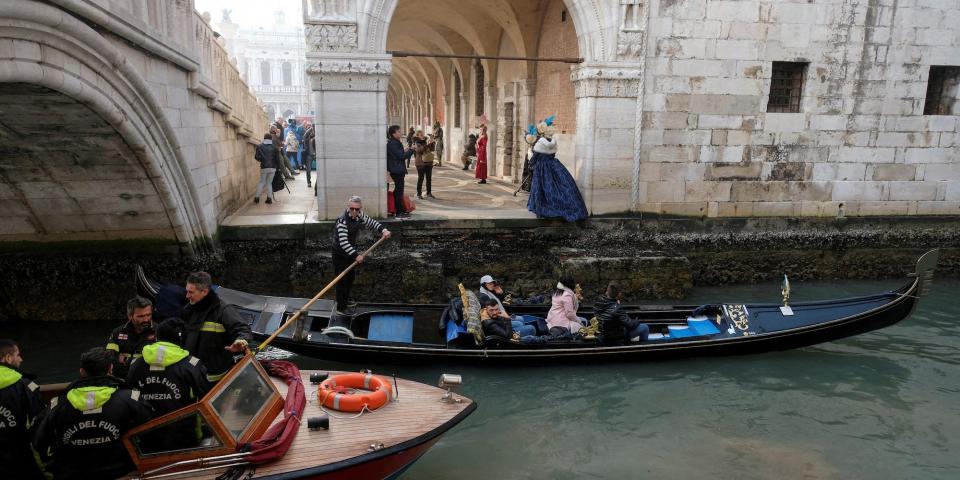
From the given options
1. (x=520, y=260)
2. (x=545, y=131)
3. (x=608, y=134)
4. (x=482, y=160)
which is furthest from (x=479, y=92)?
(x=520, y=260)

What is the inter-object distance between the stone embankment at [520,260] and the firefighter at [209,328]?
3.90 metres

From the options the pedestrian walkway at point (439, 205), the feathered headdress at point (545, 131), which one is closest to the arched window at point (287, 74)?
the pedestrian walkway at point (439, 205)

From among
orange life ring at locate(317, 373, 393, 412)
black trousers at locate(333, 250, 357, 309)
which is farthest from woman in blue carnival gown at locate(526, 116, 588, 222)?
orange life ring at locate(317, 373, 393, 412)

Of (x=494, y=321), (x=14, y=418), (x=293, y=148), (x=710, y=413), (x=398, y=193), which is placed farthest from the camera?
(x=293, y=148)

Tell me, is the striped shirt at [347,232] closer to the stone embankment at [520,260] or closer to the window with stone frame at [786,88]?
the stone embankment at [520,260]

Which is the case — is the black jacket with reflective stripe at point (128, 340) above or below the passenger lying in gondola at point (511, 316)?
above

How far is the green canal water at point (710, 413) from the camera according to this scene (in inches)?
182

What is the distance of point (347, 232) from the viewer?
6785 mm

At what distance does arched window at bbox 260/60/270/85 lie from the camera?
1959 inches

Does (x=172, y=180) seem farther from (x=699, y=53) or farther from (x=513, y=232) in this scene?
(x=699, y=53)

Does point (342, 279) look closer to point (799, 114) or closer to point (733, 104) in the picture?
point (733, 104)

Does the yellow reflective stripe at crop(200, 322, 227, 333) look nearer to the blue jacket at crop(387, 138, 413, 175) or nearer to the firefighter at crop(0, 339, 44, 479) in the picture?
the firefighter at crop(0, 339, 44, 479)

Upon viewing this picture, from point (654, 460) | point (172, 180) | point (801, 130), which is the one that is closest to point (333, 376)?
point (654, 460)

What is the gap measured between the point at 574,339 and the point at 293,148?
1118 centimetres
